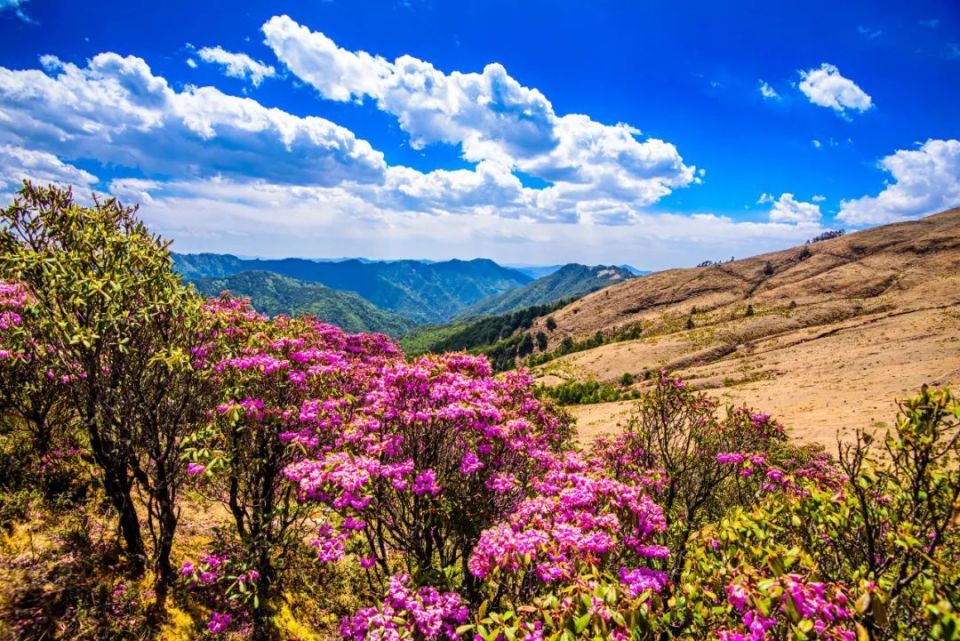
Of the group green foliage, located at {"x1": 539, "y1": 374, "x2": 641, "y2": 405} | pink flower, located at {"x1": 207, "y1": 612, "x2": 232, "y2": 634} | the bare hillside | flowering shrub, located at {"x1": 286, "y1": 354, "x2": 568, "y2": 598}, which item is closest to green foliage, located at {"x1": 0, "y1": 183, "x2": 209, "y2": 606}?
pink flower, located at {"x1": 207, "y1": 612, "x2": 232, "y2": 634}

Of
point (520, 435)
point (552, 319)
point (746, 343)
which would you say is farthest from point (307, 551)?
point (552, 319)

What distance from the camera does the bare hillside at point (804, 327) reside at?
57000 millimetres

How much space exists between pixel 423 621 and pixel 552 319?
192292 millimetres

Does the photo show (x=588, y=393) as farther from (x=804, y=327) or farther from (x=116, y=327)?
(x=116, y=327)

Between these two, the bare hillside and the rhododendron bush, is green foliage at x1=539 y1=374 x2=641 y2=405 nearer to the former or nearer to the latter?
the bare hillside

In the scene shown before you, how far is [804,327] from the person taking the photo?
347 feet

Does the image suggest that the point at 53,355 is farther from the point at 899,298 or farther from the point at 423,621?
the point at 899,298

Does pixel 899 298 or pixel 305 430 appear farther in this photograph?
pixel 899 298

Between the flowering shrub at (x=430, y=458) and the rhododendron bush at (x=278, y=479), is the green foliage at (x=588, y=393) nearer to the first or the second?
the rhododendron bush at (x=278, y=479)

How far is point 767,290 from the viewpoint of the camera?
150625mm

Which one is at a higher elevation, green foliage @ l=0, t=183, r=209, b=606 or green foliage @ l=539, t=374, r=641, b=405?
green foliage @ l=0, t=183, r=209, b=606

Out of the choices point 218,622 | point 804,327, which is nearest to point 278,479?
point 218,622

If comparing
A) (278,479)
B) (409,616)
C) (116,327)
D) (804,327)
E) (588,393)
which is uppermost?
(804,327)

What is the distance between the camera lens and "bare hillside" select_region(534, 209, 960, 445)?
187ft
